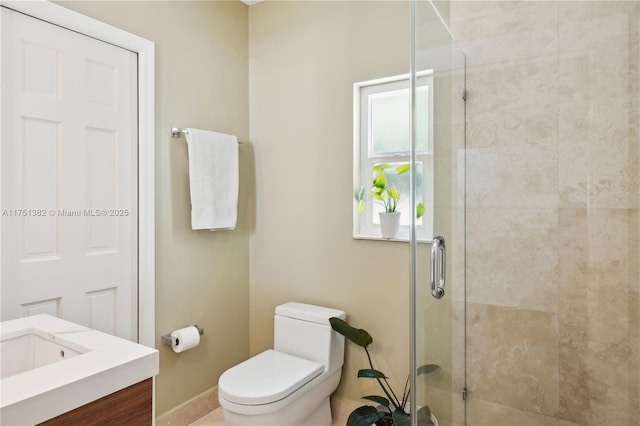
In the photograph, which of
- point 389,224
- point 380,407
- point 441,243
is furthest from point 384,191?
point 380,407

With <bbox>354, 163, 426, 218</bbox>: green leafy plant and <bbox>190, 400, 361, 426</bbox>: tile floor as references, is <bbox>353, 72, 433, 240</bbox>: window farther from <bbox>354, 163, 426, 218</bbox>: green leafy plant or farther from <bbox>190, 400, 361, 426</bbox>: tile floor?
<bbox>190, 400, 361, 426</bbox>: tile floor

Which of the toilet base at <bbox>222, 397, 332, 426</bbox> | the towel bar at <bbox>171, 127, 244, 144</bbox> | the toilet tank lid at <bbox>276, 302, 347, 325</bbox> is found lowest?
the toilet base at <bbox>222, 397, 332, 426</bbox>

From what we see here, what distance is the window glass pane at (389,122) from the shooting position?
6.75 feet

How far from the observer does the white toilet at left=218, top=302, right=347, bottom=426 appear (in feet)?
5.44

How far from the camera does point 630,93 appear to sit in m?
1.34

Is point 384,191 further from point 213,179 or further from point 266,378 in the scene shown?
point 266,378

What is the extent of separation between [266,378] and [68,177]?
48.0 inches

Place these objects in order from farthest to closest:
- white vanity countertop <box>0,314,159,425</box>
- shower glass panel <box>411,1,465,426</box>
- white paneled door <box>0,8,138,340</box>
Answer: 1. white paneled door <box>0,8,138,340</box>
2. shower glass panel <box>411,1,465,426</box>
3. white vanity countertop <box>0,314,159,425</box>

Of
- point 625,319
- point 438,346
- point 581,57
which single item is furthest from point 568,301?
point 581,57

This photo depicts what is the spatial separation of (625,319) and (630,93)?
0.76 meters

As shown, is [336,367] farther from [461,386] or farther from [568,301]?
[568,301]

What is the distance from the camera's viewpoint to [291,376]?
1.81m

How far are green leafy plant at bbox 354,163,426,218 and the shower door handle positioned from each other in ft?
1.73

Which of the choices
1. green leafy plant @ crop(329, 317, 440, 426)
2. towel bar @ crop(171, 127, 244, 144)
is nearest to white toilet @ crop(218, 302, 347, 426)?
green leafy plant @ crop(329, 317, 440, 426)
